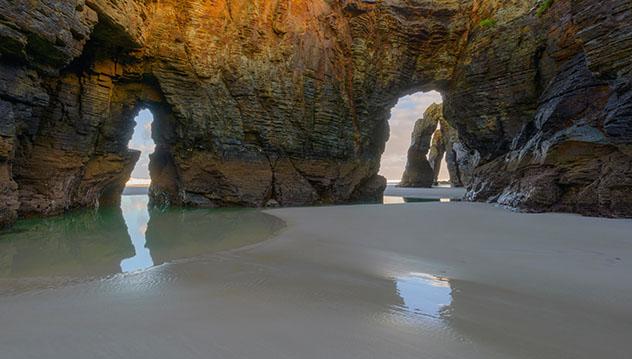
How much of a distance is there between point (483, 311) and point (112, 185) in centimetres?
1341

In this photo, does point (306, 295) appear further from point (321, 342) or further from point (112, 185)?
point (112, 185)

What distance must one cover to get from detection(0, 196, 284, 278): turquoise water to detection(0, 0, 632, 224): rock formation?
130cm

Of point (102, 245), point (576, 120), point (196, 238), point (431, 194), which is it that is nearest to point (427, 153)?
point (431, 194)

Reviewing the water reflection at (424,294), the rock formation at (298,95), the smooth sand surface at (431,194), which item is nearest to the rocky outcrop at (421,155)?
the smooth sand surface at (431,194)

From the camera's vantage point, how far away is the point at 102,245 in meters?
4.42

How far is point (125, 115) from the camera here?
1067cm

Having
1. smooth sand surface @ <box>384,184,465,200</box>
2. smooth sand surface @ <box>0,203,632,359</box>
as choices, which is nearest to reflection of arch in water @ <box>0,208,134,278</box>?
smooth sand surface @ <box>0,203,632,359</box>

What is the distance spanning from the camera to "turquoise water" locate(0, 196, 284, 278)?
3161 millimetres

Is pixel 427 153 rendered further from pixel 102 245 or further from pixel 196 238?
pixel 102 245

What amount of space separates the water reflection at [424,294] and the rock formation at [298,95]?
6.28 m

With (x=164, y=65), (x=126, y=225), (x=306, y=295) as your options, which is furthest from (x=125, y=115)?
(x=306, y=295)

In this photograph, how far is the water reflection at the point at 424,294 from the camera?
2.00 metres

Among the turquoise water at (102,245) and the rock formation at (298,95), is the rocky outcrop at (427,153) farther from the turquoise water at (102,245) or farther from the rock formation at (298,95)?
the turquoise water at (102,245)

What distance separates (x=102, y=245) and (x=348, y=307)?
4.12 m
